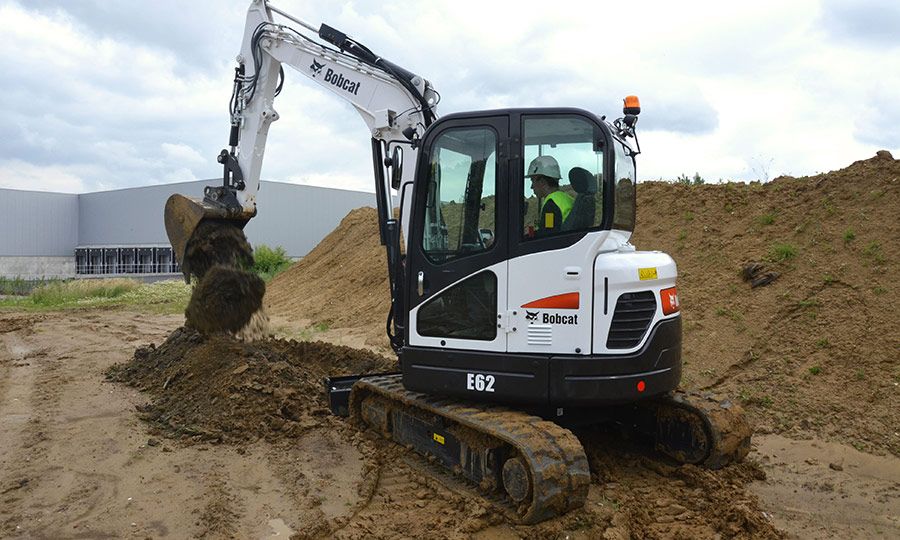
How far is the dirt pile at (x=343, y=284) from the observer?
15836 mm

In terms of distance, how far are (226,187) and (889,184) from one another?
29.9ft

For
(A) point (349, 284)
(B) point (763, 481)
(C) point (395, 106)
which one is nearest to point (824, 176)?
(B) point (763, 481)

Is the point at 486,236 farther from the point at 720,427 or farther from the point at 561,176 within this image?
the point at 720,427

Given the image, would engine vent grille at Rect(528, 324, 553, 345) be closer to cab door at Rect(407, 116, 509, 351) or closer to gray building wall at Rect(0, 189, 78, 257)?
cab door at Rect(407, 116, 509, 351)

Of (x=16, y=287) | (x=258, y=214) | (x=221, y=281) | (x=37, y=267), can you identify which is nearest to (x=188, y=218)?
(x=221, y=281)

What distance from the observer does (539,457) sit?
440cm

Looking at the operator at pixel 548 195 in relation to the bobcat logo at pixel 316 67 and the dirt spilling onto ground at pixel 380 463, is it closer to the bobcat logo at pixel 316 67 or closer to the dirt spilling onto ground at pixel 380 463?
the dirt spilling onto ground at pixel 380 463

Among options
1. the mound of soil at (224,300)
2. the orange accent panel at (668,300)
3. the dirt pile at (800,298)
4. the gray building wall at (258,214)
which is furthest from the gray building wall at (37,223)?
the orange accent panel at (668,300)

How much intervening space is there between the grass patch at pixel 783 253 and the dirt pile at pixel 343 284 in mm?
6738

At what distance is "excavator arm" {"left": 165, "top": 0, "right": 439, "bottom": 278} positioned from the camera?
22.2 feet

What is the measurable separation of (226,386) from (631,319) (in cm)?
455

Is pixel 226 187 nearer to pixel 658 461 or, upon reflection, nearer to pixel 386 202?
pixel 386 202

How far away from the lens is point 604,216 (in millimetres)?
4883

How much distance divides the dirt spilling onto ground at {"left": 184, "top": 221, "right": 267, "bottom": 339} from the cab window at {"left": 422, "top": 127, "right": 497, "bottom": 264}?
12.7ft
